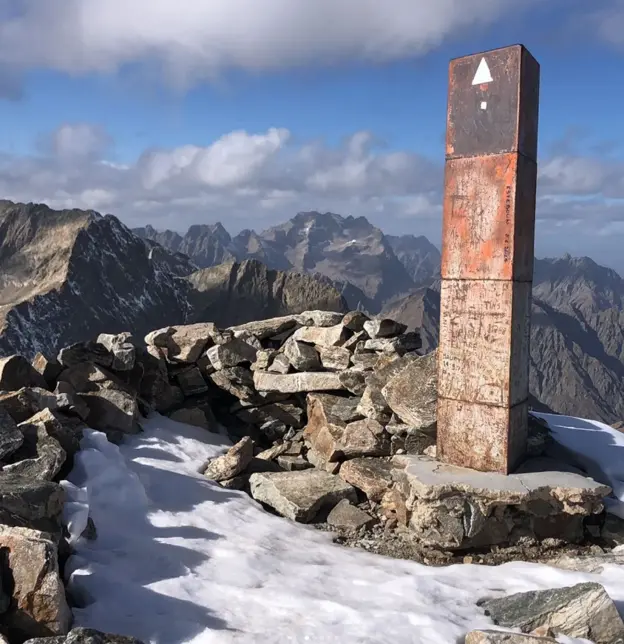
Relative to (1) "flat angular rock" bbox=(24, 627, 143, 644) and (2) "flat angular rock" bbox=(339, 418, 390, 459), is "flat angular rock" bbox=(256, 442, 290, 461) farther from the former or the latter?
(1) "flat angular rock" bbox=(24, 627, 143, 644)

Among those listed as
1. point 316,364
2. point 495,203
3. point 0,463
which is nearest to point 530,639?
point 495,203

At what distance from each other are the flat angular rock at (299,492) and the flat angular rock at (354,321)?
3079 mm

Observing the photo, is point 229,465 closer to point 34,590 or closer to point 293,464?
point 293,464

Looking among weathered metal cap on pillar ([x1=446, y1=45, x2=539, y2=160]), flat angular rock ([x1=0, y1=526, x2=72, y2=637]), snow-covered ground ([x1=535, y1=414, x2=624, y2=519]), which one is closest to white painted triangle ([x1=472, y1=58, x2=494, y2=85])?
weathered metal cap on pillar ([x1=446, y1=45, x2=539, y2=160])

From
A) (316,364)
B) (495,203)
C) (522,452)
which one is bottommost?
(522,452)

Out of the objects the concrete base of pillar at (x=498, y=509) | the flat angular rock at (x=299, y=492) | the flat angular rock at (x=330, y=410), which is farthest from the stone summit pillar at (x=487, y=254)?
the flat angular rock at (x=330, y=410)

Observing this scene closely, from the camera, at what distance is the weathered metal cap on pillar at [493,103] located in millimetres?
7066

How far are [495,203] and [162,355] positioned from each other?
23.0 ft

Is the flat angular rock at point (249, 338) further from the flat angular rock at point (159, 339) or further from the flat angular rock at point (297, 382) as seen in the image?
the flat angular rock at point (159, 339)

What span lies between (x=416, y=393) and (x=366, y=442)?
105 centimetres

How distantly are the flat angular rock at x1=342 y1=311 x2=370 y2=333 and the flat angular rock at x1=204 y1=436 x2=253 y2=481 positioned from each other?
3.21 metres

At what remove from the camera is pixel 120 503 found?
6.81m

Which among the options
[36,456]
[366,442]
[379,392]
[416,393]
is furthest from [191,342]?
[36,456]

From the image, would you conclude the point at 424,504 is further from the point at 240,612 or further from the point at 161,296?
the point at 161,296
